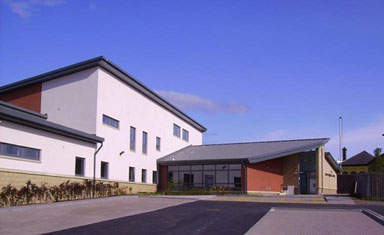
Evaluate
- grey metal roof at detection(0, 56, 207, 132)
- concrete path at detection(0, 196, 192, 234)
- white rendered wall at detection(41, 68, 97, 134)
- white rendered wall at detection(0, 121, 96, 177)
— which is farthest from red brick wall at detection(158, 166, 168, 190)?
concrete path at detection(0, 196, 192, 234)

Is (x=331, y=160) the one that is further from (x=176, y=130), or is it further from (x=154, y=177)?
(x=154, y=177)

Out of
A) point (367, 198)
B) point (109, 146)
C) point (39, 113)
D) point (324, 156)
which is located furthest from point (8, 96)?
point (324, 156)

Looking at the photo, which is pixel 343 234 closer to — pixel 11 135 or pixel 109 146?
pixel 11 135

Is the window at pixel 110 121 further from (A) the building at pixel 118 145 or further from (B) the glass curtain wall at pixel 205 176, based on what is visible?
(B) the glass curtain wall at pixel 205 176

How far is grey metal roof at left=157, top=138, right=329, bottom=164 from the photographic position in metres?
36.0

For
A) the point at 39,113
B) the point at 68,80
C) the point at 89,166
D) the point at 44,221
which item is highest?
the point at 68,80

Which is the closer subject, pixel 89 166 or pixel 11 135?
pixel 11 135

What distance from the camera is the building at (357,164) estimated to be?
252 feet

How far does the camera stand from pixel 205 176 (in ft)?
124

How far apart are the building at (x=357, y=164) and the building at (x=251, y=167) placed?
34066 mm

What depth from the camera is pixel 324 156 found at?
154ft

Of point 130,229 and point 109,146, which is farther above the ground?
point 109,146

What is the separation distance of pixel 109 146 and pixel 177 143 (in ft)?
47.0

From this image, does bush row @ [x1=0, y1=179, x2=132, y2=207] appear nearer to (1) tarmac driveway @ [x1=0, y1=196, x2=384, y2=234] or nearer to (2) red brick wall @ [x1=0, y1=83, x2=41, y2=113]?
(1) tarmac driveway @ [x1=0, y1=196, x2=384, y2=234]
